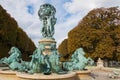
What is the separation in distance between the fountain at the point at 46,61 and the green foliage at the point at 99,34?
65.2ft

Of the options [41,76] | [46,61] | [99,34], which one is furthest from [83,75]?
[99,34]

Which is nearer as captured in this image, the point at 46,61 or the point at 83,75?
the point at 46,61

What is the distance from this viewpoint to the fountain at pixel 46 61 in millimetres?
17047

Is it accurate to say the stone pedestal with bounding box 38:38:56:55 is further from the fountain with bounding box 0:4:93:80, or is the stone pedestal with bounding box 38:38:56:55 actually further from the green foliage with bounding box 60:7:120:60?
the green foliage with bounding box 60:7:120:60

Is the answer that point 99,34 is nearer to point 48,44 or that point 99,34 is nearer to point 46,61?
point 48,44

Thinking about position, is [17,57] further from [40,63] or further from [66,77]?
[66,77]

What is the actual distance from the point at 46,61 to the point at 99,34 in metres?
28.6

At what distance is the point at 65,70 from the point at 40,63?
5.12 meters

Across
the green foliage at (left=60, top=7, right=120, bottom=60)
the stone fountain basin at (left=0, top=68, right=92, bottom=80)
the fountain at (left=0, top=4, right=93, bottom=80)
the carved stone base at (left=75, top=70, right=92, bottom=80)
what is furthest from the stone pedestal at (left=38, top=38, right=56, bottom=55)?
the green foliage at (left=60, top=7, right=120, bottom=60)

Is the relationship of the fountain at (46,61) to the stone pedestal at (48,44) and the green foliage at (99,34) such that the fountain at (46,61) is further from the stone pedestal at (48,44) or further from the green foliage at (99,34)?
the green foliage at (99,34)

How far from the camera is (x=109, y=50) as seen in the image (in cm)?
4319

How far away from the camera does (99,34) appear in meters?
44.9

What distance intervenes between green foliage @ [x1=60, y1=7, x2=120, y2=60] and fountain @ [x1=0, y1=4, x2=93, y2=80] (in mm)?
19887

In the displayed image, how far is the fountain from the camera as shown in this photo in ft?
55.9
